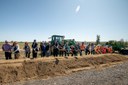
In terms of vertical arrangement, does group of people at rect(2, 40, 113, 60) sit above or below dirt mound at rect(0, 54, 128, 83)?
above

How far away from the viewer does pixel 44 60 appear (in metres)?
15.7

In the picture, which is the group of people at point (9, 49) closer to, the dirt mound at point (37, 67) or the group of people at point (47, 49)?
the group of people at point (47, 49)

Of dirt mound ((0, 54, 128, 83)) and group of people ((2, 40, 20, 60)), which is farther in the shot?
group of people ((2, 40, 20, 60))

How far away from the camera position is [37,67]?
1461 centimetres

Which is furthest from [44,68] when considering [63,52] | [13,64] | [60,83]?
[63,52]

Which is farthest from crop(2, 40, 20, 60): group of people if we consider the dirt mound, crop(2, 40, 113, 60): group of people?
the dirt mound

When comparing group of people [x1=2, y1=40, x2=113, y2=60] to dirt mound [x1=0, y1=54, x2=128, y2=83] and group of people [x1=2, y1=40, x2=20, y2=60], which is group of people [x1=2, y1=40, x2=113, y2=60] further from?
dirt mound [x1=0, y1=54, x2=128, y2=83]

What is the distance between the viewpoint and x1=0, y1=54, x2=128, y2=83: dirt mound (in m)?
12.7

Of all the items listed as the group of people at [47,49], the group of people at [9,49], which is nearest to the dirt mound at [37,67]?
the group of people at [9,49]

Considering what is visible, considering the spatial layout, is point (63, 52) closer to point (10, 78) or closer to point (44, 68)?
point (44, 68)

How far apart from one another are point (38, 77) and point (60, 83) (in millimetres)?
2513

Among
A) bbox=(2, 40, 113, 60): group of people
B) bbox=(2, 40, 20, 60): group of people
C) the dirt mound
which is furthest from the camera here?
bbox=(2, 40, 113, 60): group of people

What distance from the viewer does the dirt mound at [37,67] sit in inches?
501

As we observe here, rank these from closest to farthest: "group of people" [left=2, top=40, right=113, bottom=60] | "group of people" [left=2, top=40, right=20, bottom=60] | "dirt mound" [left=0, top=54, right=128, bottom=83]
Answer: "dirt mound" [left=0, top=54, right=128, bottom=83] → "group of people" [left=2, top=40, right=20, bottom=60] → "group of people" [left=2, top=40, right=113, bottom=60]
